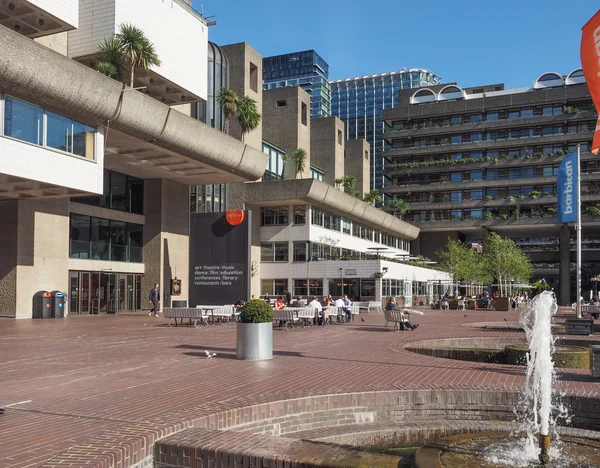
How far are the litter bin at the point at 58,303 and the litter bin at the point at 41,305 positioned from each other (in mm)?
354

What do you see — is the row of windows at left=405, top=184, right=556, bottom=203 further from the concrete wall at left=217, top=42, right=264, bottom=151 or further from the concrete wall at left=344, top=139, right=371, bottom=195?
the concrete wall at left=217, top=42, right=264, bottom=151

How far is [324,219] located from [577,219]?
1033 inches

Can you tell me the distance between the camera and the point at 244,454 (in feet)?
17.7

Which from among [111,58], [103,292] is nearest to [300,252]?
[103,292]

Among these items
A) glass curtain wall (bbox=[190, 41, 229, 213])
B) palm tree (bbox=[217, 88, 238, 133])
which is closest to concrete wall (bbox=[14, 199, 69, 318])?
palm tree (bbox=[217, 88, 238, 133])

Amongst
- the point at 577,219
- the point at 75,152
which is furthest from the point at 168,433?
the point at 577,219

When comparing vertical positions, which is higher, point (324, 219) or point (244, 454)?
point (324, 219)

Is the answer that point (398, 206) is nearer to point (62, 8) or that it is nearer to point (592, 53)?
point (62, 8)

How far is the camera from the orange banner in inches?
498

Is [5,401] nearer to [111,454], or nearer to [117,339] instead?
[111,454]

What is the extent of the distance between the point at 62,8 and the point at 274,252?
2751cm

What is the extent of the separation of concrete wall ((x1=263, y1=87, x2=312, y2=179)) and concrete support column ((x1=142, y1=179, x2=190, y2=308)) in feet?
61.1

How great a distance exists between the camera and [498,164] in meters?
78.1

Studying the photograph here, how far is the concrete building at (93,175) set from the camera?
2197 centimetres
